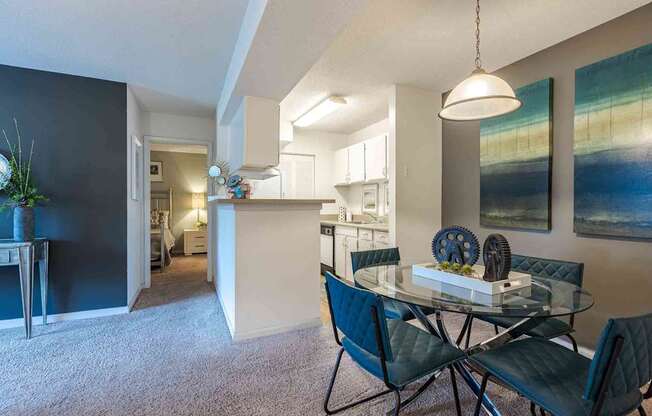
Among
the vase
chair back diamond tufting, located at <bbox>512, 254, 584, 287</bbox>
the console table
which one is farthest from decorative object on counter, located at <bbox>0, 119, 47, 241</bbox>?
chair back diamond tufting, located at <bbox>512, 254, 584, 287</bbox>

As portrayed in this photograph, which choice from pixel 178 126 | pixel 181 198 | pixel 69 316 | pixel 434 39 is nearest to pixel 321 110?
pixel 434 39

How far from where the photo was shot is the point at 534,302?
1.45 metres

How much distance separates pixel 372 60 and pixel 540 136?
1584mm

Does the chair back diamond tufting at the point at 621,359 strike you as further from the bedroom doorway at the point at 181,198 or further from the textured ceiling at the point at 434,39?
the bedroom doorway at the point at 181,198

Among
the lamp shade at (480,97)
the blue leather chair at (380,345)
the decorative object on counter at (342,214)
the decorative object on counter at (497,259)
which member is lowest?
the blue leather chair at (380,345)

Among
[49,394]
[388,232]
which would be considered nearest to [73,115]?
[49,394]

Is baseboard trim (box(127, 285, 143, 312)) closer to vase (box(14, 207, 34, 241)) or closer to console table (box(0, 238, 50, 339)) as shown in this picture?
console table (box(0, 238, 50, 339))

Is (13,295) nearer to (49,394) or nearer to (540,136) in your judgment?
(49,394)

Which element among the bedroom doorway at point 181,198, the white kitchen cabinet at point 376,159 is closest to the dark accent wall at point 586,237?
the white kitchen cabinet at point 376,159

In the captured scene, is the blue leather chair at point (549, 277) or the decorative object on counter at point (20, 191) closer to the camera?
the blue leather chair at point (549, 277)

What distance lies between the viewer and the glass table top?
1.36 meters

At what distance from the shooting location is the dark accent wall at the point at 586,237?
2.06 metres

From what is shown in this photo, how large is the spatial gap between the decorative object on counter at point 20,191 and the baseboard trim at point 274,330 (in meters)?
2.02

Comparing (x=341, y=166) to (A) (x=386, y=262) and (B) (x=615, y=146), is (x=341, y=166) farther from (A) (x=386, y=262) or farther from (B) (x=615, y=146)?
(B) (x=615, y=146)
